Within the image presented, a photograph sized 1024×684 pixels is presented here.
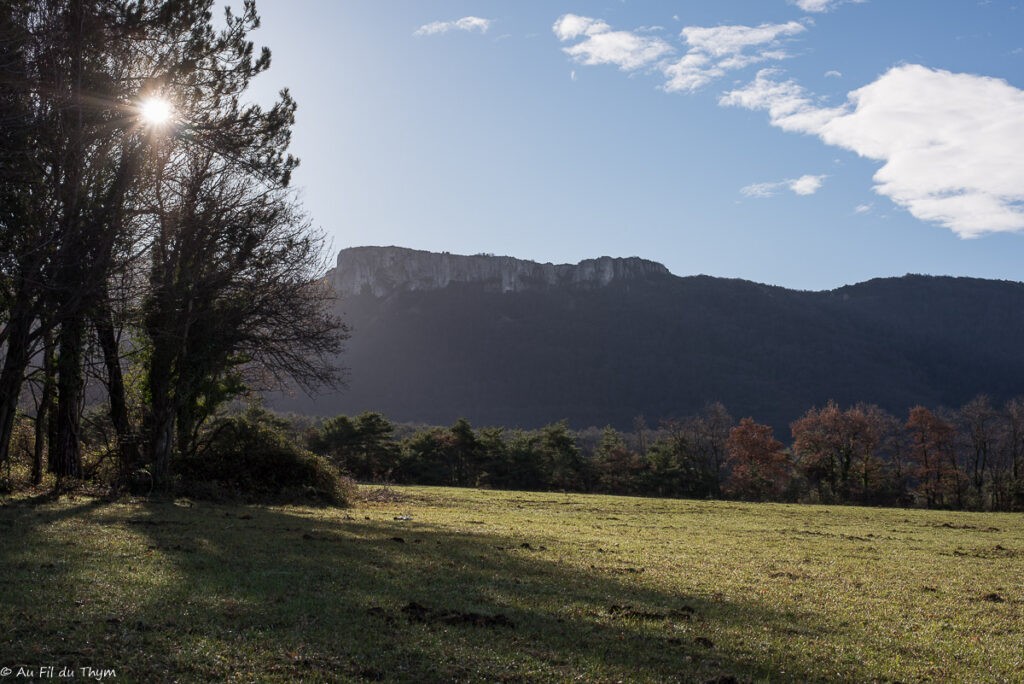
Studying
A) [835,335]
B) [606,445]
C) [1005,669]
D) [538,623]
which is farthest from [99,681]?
[835,335]

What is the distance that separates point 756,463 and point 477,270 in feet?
360

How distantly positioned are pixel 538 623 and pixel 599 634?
2.20ft

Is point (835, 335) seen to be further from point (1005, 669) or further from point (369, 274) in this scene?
point (1005, 669)

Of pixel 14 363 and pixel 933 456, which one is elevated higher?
pixel 14 363

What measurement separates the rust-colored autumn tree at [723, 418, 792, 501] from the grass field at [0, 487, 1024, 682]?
47.6 metres

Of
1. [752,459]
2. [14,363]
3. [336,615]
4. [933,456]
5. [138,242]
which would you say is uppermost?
[138,242]

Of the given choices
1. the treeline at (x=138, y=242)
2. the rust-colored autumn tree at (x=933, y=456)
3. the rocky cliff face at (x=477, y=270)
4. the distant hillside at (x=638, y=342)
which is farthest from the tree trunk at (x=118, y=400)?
the rocky cliff face at (x=477, y=270)

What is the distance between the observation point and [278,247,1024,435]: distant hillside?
131m

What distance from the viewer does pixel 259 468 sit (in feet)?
79.5

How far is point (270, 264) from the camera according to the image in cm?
2244

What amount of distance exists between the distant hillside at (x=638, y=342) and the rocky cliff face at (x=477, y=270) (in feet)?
1.08

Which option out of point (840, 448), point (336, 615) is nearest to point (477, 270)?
point (840, 448)

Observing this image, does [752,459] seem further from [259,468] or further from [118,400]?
[118,400]

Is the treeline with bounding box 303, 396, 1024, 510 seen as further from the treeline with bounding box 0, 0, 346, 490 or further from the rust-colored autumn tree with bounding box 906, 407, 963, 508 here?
the treeline with bounding box 0, 0, 346, 490
